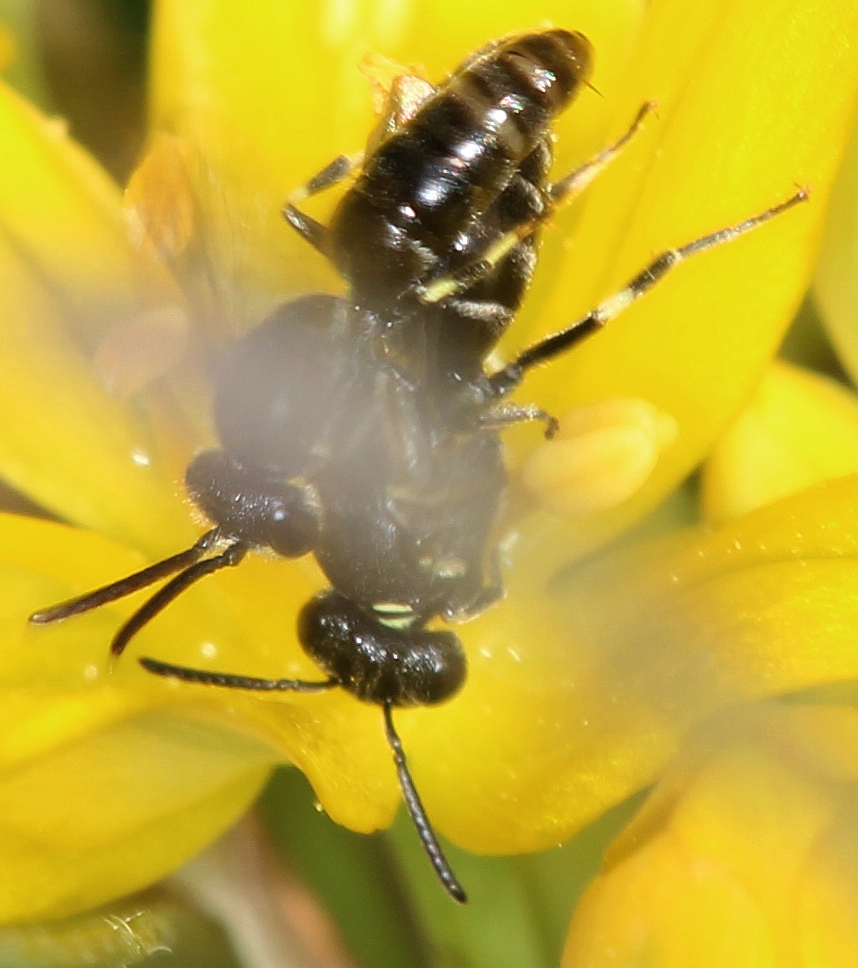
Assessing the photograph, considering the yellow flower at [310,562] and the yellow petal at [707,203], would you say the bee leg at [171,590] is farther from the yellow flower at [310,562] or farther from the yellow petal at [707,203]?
the yellow petal at [707,203]

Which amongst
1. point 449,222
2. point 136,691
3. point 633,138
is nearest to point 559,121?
point 633,138

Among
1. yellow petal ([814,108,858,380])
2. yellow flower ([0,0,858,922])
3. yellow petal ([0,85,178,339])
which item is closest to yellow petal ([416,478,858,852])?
yellow flower ([0,0,858,922])

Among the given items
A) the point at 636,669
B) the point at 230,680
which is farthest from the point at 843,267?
the point at 230,680

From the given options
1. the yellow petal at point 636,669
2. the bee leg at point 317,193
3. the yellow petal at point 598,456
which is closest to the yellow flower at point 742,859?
the yellow petal at point 636,669

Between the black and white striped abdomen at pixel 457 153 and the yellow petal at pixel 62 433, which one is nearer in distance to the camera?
the black and white striped abdomen at pixel 457 153

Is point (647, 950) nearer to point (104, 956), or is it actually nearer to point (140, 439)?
point (104, 956)
